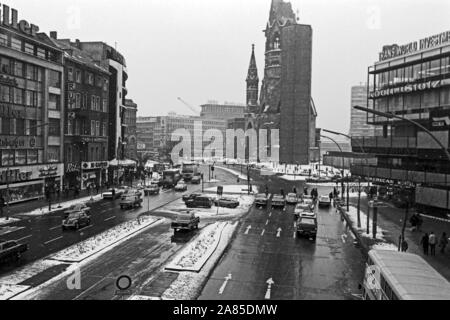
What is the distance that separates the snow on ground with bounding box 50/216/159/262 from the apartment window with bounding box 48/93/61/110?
2525 centimetres

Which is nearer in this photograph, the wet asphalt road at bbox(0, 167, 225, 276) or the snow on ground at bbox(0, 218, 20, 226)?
the wet asphalt road at bbox(0, 167, 225, 276)

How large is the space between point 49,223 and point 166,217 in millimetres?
9625

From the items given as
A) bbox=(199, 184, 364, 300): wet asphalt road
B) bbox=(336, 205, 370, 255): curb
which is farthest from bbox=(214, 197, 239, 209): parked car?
bbox=(336, 205, 370, 255): curb

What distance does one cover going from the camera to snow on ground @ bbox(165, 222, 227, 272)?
23.9 m

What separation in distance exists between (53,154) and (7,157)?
32.8 ft

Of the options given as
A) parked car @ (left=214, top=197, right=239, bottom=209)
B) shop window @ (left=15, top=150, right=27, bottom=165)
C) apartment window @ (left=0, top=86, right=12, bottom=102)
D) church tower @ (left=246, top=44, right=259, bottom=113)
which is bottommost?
parked car @ (left=214, top=197, right=239, bottom=209)

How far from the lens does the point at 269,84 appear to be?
162750mm

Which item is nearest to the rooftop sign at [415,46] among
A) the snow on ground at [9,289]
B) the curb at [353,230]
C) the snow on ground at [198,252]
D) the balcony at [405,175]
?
the balcony at [405,175]

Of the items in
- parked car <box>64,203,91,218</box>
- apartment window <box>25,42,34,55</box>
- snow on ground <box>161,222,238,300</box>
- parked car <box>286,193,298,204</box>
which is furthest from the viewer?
parked car <box>286,193,298,204</box>

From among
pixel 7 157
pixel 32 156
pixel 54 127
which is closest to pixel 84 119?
pixel 54 127

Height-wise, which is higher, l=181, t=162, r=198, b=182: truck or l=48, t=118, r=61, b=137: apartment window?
l=48, t=118, r=61, b=137: apartment window

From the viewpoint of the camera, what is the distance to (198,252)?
27.3 metres

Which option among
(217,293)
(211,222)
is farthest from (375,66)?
(217,293)

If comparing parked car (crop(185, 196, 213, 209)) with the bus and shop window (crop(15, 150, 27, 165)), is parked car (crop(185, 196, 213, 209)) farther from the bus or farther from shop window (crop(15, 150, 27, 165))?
the bus
